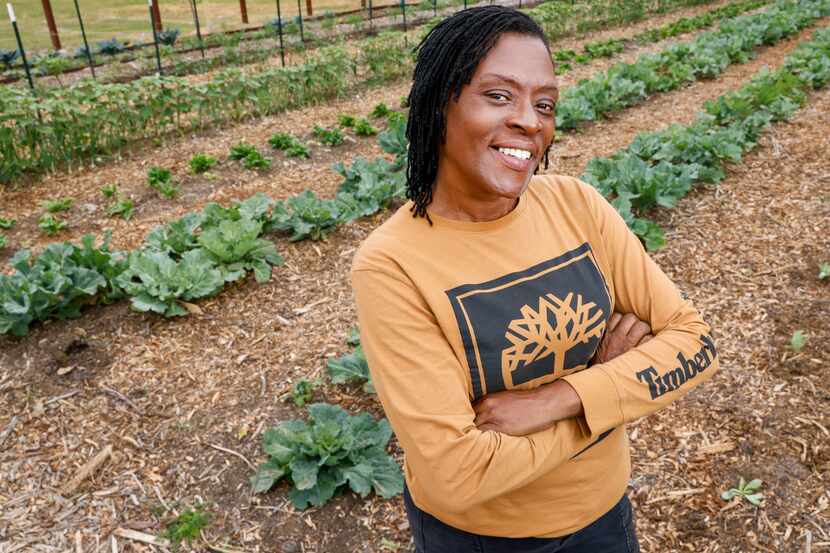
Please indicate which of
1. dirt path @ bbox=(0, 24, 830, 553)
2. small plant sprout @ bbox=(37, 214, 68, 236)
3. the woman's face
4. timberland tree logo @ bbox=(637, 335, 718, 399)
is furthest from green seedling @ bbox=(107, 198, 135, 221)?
timberland tree logo @ bbox=(637, 335, 718, 399)

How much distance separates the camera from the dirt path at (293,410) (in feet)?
10.0

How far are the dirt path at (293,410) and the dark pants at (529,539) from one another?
124cm

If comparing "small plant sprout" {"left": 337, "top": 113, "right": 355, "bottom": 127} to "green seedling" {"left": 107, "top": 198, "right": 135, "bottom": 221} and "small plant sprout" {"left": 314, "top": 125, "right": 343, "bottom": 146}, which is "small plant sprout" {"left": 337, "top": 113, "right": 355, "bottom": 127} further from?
"green seedling" {"left": 107, "top": 198, "right": 135, "bottom": 221}

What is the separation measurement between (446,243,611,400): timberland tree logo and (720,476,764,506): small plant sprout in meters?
1.84

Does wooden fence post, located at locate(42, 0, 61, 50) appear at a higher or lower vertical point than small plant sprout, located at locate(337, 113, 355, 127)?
higher

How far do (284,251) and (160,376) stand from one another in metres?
1.71

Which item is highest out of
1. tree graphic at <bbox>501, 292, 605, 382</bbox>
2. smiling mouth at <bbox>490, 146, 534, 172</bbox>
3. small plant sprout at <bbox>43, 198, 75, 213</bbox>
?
smiling mouth at <bbox>490, 146, 534, 172</bbox>

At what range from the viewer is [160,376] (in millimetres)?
4016

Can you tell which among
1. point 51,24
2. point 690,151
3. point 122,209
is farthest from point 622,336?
point 51,24

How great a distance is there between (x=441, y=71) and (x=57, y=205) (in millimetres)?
5942

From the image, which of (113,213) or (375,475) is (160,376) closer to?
(375,475)

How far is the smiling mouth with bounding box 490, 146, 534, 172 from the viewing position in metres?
1.57

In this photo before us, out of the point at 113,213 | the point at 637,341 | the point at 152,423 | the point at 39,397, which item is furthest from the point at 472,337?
the point at 113,213

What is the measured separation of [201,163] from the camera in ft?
23.7
